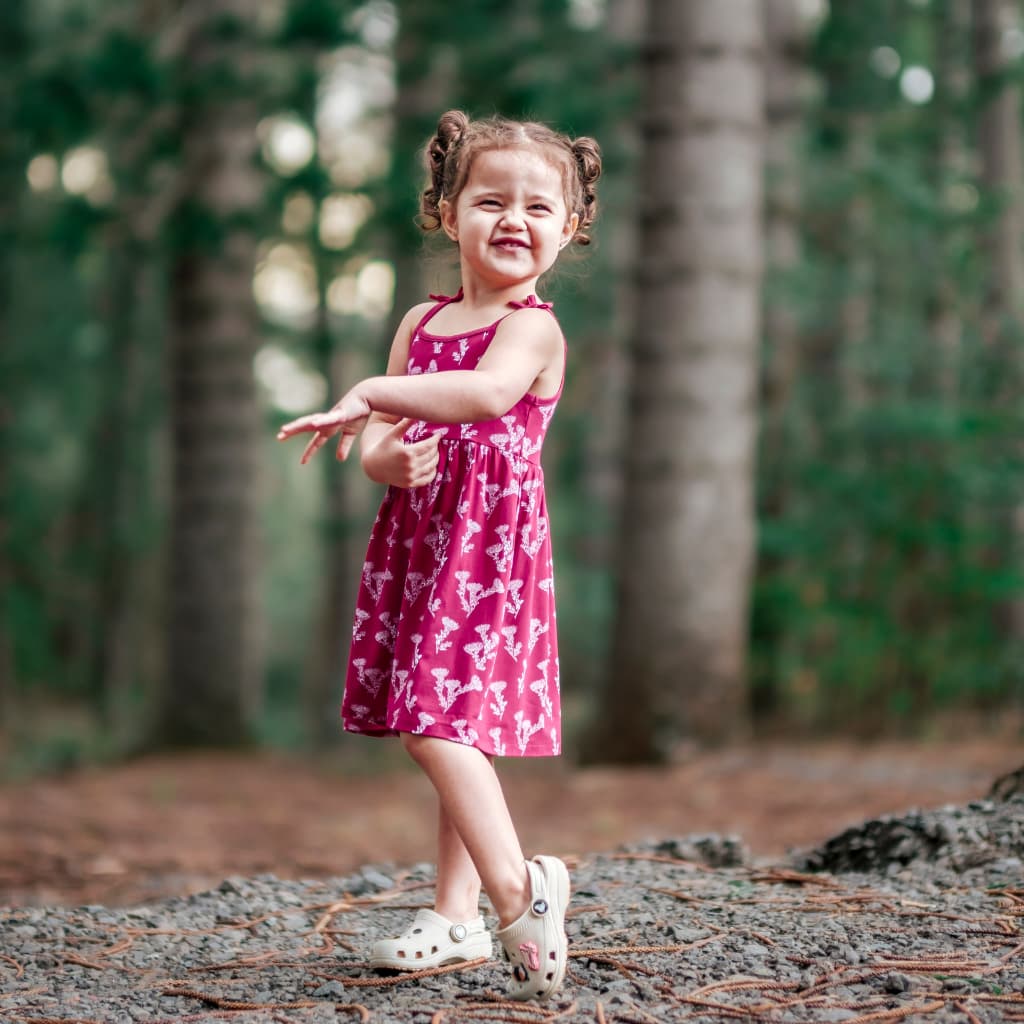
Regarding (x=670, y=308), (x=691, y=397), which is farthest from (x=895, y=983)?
(x=670, y=308)

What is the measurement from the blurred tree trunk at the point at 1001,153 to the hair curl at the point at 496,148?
20.9 ft

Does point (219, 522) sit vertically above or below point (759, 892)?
above

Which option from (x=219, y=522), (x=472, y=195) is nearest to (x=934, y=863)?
(x=472, y=195)

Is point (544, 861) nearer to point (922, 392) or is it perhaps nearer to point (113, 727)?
point (922, 392)

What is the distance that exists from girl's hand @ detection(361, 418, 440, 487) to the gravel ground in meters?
1.10

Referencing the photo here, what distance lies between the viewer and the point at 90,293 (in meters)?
19.5

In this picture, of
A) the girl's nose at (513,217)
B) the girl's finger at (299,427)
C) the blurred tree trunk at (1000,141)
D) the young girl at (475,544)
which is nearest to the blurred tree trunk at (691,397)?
the blurred tree trunk at (1000,141)

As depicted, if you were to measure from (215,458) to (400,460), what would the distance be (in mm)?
7728

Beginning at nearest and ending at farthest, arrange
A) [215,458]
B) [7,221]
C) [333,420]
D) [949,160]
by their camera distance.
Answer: [333,420], [215,458], [949,160], [7,221]

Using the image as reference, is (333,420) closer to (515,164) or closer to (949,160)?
(515,164)

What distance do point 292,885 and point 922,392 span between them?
357 inches

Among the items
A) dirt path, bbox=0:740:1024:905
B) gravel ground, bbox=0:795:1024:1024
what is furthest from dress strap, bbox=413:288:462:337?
dirt path, bbox=0:740:1024:905

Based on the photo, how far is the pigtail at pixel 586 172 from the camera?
302cm

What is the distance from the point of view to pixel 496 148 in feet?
9.37
